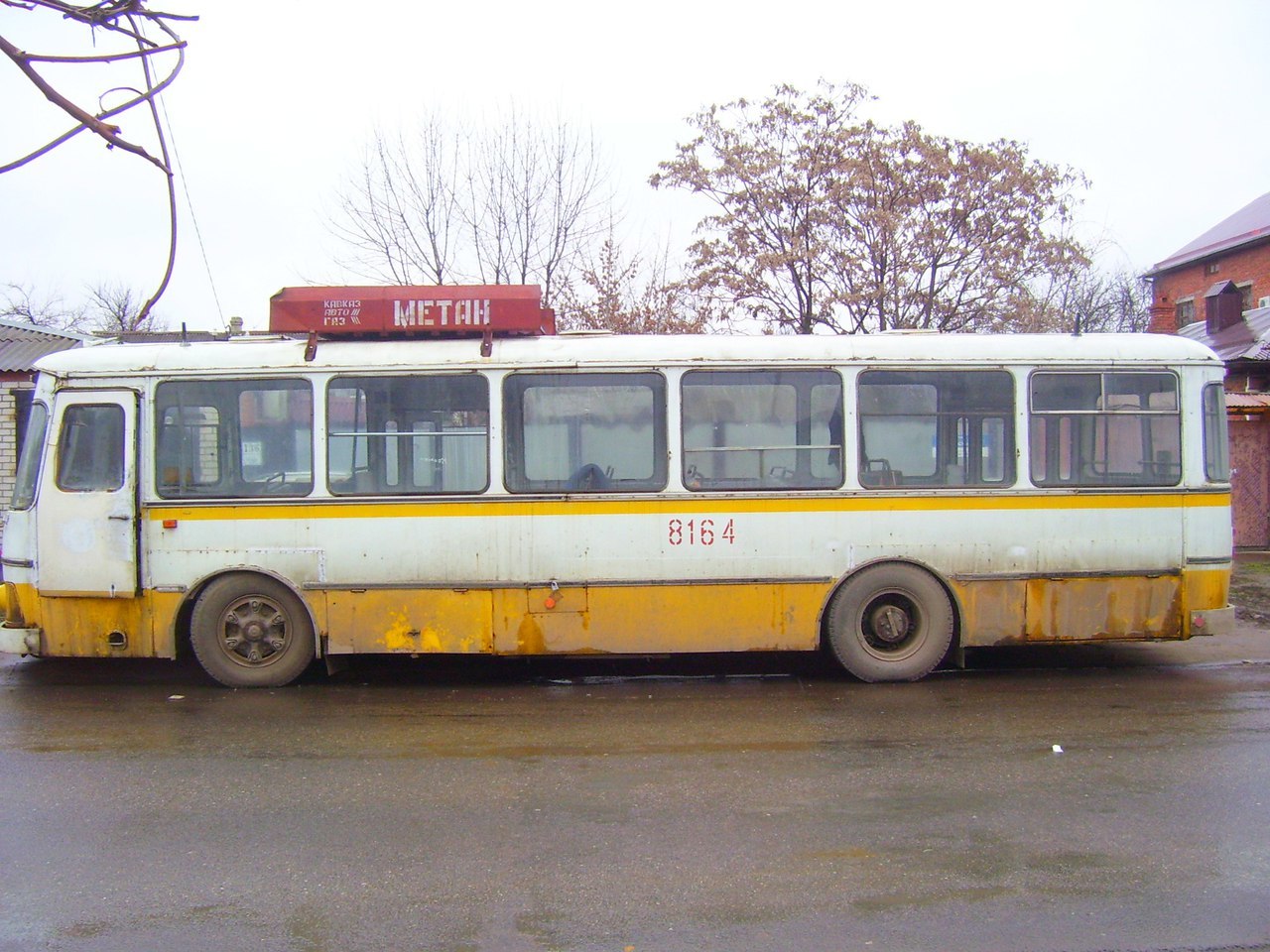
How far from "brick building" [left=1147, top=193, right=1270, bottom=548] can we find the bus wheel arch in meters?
10.2

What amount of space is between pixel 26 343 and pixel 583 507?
13.8 m

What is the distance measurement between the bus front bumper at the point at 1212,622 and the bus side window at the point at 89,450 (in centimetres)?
842

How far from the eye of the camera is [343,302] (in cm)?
820

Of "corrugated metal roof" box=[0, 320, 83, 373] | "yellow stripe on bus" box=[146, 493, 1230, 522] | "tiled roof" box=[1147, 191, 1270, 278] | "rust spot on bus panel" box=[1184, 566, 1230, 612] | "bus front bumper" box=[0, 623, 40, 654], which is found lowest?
"bus front bumper" box=[0, 623, 40, 654]

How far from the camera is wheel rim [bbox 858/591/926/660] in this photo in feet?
26.9

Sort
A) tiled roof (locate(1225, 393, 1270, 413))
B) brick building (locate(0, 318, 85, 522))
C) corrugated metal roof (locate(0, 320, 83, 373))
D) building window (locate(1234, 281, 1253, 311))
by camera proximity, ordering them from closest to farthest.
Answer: brick building (locate(0, 318, 85, 522)), corrugated metal roof (locate(0, 320, 83, 373)), tiled roof (locate(1225, 393, 1270, 413)), building window (locate(1234, 281, 1253, 311))

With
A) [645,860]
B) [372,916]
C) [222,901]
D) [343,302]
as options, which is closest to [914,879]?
[645,860]

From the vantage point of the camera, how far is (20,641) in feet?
→ 26.5

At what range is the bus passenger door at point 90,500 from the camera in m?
8.01

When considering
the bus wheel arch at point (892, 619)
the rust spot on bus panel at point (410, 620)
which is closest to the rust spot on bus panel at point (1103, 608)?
the bus wheel arch at point (892, 619)

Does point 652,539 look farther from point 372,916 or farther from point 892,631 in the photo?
point 372,916

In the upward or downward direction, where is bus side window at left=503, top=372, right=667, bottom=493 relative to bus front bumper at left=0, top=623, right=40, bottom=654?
upward

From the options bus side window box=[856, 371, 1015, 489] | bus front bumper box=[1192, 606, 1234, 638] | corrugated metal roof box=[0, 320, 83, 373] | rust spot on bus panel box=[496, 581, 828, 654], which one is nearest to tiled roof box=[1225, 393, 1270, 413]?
bus front bumper box=[1192, 606, 1234, 638]

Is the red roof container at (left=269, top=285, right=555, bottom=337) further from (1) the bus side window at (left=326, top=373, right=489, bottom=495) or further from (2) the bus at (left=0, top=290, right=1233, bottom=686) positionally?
(1) the bus side window at (left=326, top=373, right=489, bottom=495)
